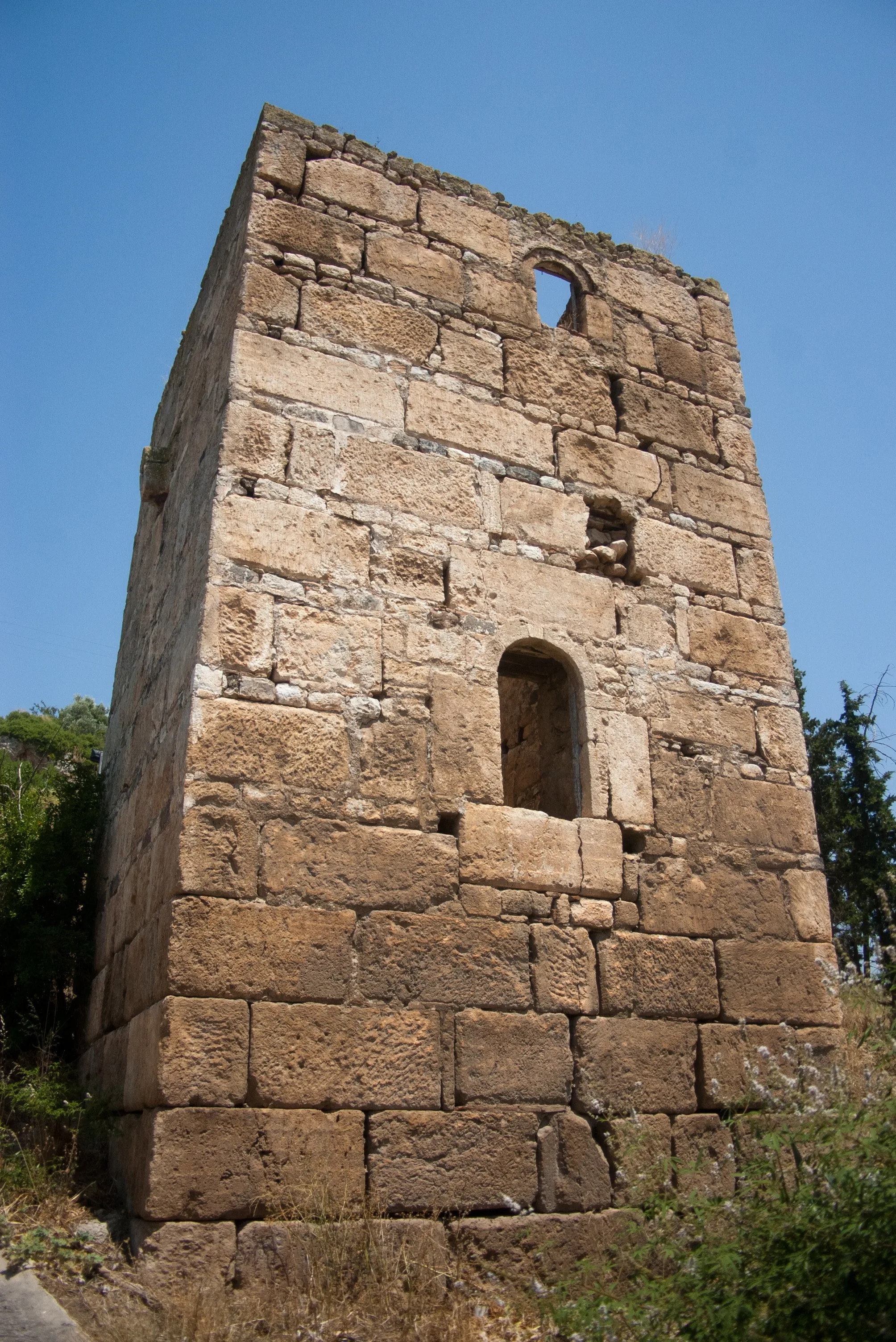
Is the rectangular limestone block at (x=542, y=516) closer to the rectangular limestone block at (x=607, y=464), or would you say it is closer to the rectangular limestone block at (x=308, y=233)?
the rectangular limestone block at (x=607, y=464)

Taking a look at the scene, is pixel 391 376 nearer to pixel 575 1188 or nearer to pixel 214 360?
pixel 214 360

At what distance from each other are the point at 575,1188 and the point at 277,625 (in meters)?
2.70

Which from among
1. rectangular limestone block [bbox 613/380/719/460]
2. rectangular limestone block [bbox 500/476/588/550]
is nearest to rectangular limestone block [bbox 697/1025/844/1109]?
rectangular limestone block [bbox 500/476/588/550]

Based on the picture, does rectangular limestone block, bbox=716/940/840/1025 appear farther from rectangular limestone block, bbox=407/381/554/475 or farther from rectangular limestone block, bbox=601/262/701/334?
rectangular limestone block, bbox=601/262/701/334

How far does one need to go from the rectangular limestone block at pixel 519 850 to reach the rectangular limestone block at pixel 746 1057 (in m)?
0.99

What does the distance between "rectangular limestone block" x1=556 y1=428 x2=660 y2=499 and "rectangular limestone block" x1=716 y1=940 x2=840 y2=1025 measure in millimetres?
2552

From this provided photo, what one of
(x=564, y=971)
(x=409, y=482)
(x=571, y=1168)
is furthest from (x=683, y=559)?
(x=571, y=1168)

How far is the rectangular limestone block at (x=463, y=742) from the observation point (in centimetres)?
498

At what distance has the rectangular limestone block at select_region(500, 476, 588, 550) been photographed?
5723 millimetres

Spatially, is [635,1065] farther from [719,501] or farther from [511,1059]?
[719,501]

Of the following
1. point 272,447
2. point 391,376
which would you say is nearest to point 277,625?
point 272,447

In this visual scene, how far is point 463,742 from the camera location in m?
5.09

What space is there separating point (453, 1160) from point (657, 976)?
1.32 meters

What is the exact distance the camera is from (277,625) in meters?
4.87
